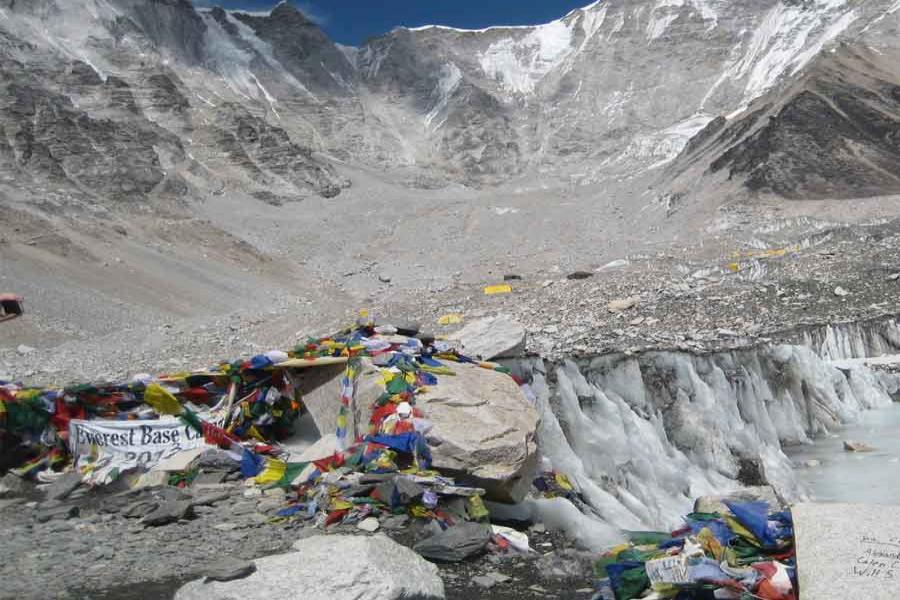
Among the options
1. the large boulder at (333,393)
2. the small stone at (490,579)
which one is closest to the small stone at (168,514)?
the large boulder at (333,393)

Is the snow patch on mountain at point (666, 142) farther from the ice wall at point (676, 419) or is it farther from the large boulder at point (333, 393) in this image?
the large boulder at point (333, 393)

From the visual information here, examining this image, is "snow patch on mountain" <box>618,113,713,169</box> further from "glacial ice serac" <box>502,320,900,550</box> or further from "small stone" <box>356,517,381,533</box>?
"small stone" <box>356,517,381,533</box>

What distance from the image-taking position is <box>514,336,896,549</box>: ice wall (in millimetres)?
9961

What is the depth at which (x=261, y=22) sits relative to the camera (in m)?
113

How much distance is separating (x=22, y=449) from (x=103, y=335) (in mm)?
21116

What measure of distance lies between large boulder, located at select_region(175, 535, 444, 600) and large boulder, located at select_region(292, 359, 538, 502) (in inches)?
64.8

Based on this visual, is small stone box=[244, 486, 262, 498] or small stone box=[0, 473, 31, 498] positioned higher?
small stone box=[0, 473, 31, 498]

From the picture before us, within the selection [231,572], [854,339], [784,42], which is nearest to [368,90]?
[784,42]

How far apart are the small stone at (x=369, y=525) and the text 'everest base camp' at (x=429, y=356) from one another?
0.03 metres

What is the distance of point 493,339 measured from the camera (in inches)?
476

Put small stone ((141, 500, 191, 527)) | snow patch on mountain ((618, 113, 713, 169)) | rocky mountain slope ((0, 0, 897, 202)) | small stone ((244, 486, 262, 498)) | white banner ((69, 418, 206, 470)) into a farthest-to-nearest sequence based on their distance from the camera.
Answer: snow patch on mountain ((618, 113, 713, 169)) → rocky mountain slope ((0, 0, 897, 202)) → white banner ((69, 418, 206, 470)) → small stone ((244, 486, 262, 498)) → small stone ((141, 500, 191, 527))

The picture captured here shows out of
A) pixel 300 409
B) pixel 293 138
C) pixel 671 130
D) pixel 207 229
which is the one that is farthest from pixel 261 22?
pixel 300 409

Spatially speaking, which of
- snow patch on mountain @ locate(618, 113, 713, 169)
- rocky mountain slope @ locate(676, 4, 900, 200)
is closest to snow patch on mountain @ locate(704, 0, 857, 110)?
snow patch on mountain @ locate(618, 113, 713, 169)

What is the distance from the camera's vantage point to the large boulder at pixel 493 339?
11.7 metres
